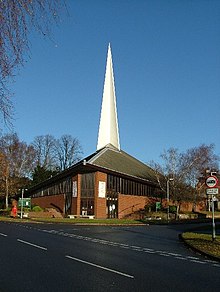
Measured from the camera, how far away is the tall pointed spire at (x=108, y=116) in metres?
73.7

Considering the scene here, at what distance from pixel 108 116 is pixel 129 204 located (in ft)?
79.6

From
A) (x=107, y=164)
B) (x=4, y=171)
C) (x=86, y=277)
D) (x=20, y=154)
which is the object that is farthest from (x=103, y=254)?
(x=20, y=154)

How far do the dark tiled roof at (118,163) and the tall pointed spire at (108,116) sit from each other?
320 cm

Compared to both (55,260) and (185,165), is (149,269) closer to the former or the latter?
(55,260)

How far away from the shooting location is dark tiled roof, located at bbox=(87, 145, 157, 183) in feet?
181

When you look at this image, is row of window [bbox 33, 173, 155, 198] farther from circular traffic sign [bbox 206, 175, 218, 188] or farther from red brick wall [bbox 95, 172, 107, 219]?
circular traffic sign [bbox 206, 175, 218, 188]

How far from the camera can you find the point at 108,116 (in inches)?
2963

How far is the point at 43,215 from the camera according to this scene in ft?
172

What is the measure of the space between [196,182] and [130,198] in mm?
10062

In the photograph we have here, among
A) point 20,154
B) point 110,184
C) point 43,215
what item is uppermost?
point 20,154

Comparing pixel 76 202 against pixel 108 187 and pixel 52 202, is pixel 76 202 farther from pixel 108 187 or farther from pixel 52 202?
pixel 52 202

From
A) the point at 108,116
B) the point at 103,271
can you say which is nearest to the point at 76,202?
the point at 108,116

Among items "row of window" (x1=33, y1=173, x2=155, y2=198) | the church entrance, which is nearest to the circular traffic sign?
"row of window" (x1=33, y1=173, x2=155, y2=198)

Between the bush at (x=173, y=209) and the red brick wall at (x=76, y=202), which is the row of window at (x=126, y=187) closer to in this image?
the red brick wall at (x=76, y=202)
